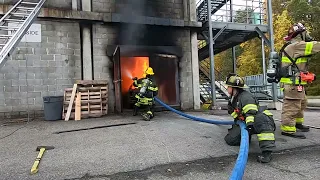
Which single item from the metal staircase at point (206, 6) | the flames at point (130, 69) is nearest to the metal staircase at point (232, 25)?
the metal staircase at point (206, 6)

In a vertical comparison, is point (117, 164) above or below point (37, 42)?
below

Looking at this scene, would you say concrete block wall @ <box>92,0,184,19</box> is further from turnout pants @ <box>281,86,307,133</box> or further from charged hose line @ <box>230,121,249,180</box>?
charged hose line @ <box>230,121,249,180</box>

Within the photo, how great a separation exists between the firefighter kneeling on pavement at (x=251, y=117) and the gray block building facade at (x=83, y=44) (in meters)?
→ 5.62

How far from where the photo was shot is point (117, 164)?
11.7 feet

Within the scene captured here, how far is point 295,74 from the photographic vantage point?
16.1 ft

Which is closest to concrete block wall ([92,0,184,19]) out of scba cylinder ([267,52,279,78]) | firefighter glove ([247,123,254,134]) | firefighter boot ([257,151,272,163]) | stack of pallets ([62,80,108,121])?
stack of pallets ([62,80,108,121])

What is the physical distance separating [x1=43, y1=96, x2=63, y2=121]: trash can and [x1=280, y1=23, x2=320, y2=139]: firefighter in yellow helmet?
6.39 metres

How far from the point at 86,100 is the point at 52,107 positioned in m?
1.06

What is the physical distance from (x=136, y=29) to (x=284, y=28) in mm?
17247

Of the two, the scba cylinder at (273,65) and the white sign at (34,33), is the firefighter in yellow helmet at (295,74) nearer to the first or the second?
the scba cylinder at (273,65)

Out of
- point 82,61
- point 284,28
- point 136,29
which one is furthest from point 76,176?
point 284,28

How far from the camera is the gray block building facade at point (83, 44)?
27.0ft

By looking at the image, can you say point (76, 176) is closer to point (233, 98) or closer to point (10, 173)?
point (10, 173)

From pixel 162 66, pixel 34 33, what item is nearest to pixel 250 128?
pixel 162 66
